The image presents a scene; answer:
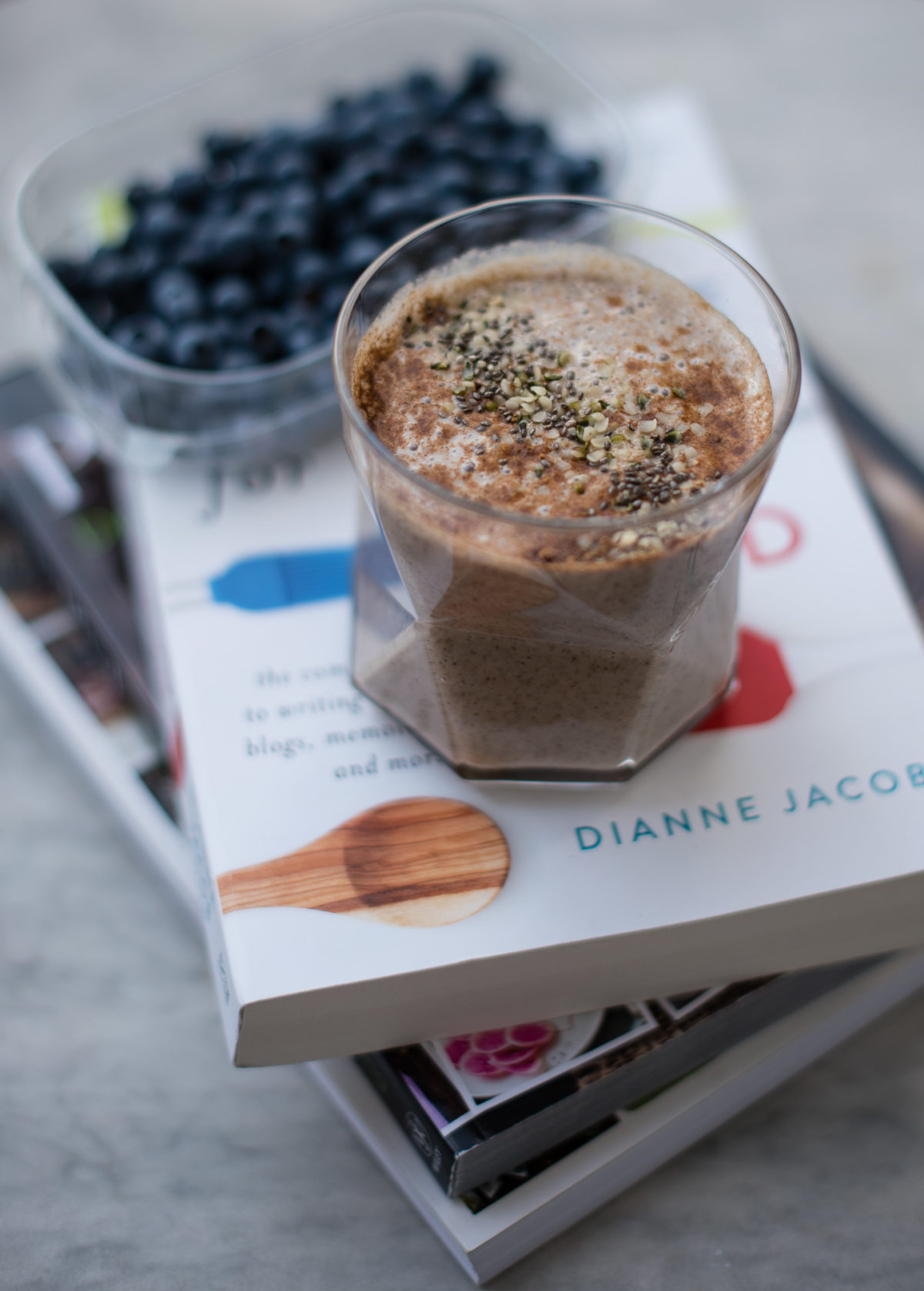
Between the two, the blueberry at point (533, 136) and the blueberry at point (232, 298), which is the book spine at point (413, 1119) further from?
the blueberry at point (533, 136)

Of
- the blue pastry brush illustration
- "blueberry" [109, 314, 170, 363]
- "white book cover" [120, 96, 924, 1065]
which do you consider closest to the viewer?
"white book cover" [120, 96, 924, 1065]

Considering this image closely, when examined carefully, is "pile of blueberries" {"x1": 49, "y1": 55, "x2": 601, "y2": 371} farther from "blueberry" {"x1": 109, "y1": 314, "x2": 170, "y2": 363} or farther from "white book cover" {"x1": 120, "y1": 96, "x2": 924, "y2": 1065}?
"white book cover" {"x1": 120, "y1": 96, "x2": 924, "y2": 1065}

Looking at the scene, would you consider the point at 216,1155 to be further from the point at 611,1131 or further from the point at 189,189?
the point at 189,189

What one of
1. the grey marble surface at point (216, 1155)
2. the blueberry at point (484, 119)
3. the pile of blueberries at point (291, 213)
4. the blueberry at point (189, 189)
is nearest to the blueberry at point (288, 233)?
the pile of blueberries at point (291, 213)

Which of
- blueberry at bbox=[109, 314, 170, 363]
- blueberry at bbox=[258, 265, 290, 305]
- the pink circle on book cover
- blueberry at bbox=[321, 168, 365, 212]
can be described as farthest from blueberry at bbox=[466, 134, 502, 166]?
the pink circle on book cover

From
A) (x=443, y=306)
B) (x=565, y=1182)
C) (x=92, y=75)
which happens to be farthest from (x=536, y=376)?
(x=92, y=75)

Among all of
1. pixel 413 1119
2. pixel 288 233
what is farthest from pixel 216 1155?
pixel 288 233

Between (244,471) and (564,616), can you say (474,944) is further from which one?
(244,471)
